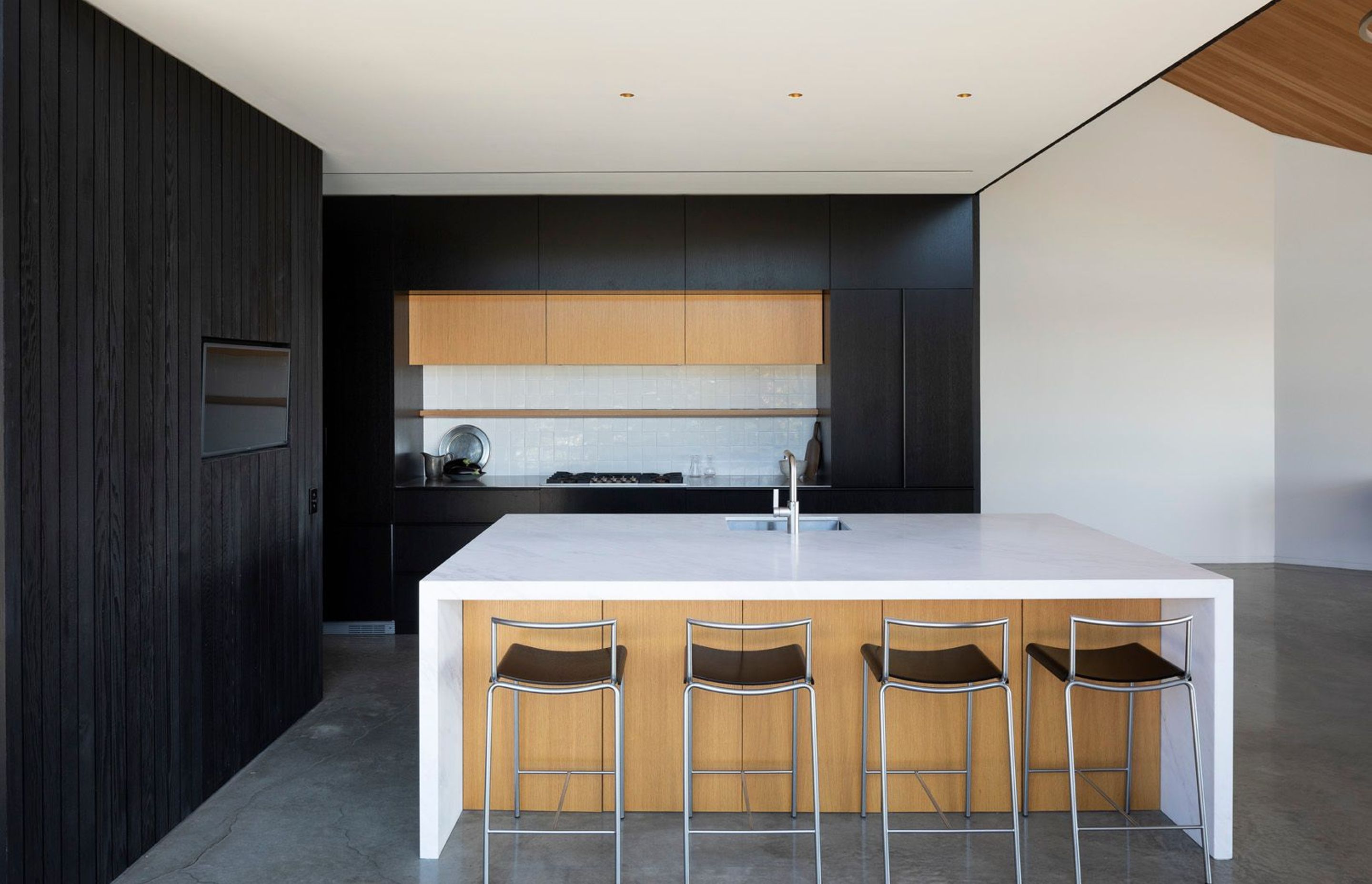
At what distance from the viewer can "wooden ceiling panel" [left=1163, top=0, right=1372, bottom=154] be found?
493 centimetres

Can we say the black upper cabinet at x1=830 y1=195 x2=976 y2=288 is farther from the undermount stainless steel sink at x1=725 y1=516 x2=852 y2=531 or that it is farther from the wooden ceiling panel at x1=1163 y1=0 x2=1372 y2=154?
the undermount stainless steel sink at x1=725 y1=516 x2=852 y2=531

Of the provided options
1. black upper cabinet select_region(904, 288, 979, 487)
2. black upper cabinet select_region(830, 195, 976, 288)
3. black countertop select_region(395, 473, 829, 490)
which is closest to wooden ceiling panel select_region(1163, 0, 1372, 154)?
black upper cabinet select_region(830, 195, 976, 288)

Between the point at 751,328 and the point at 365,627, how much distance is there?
293cm

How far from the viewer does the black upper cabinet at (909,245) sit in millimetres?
5227

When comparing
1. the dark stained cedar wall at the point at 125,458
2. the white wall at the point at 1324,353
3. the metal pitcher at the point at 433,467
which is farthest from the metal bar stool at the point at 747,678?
the white wall at the point at 1324,353

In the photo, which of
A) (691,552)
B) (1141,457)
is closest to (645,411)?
(691,552)

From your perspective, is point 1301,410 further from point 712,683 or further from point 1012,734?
point 712,683

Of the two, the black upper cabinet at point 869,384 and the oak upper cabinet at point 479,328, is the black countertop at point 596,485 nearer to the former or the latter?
the black upper cabinet at point 869,384

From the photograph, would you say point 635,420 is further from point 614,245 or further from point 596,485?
point 614,245

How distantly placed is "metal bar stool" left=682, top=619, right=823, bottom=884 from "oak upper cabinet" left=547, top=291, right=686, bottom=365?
2.79 meters

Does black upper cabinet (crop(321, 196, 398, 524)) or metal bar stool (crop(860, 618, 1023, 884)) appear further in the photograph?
black upper cabinet (crop(321, 196, 398, 524))

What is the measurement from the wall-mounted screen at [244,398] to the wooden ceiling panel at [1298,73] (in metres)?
4.54

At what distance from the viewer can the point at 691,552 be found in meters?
3.04

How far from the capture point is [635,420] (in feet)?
19.6
